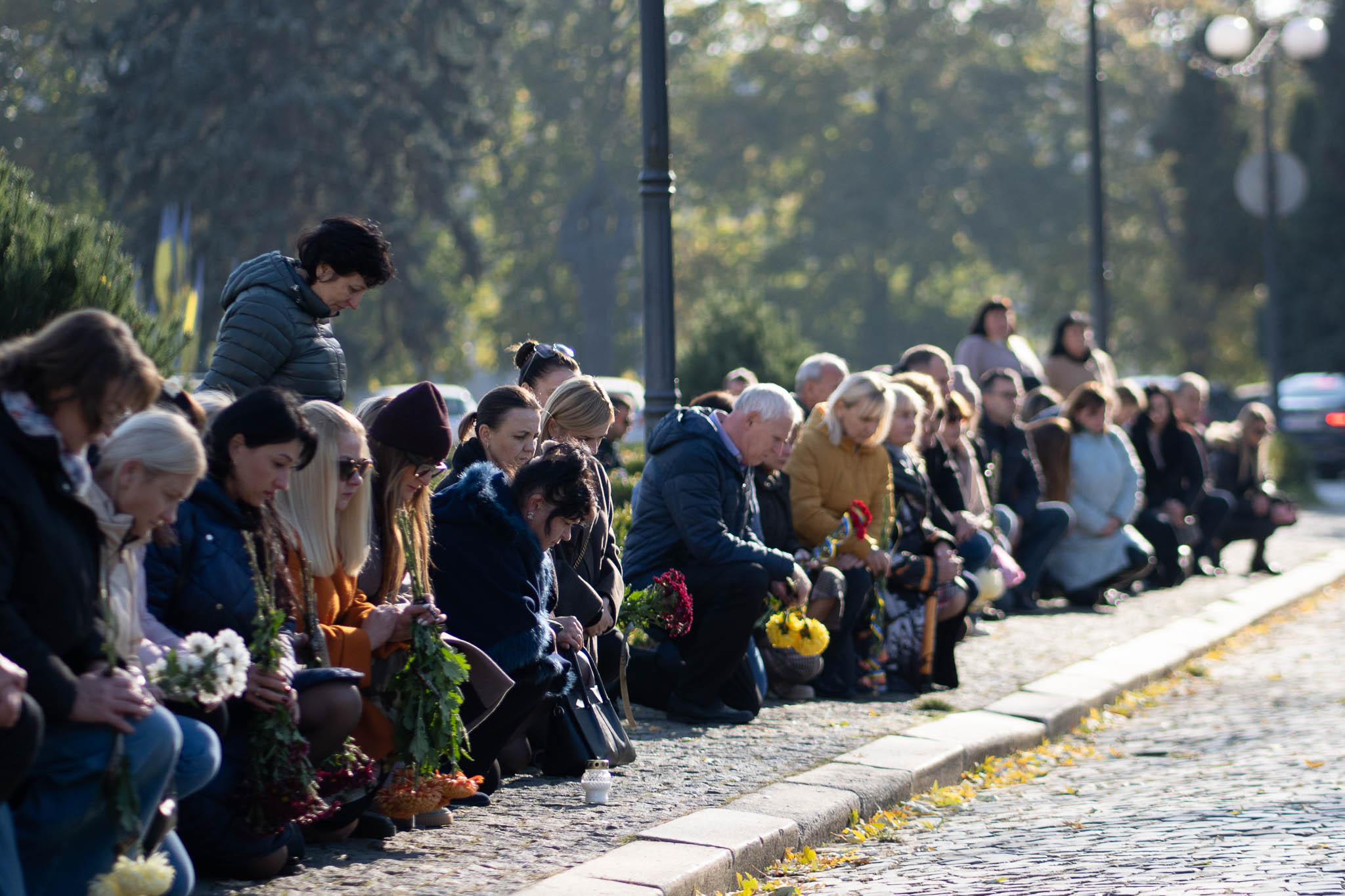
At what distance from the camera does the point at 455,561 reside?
6.05 m

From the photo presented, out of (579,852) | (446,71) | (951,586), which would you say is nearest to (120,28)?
(446,71)

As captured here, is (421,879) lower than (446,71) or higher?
lower

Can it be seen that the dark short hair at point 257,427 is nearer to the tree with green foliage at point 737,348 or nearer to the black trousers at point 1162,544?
the black trousers at point 1162,544

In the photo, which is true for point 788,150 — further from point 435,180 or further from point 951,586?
point 951,586

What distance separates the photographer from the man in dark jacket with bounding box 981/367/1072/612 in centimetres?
1223

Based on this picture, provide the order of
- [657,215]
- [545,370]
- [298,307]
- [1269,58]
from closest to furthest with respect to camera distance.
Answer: [298,307] → [545,370] → [657,215] → [1269,58]

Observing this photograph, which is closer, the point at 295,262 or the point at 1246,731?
the point at 295,262

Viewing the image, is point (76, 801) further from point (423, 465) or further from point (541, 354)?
point (541, 354)

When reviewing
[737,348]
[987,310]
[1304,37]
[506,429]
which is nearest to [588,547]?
[506,429]

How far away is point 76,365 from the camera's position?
3.85m

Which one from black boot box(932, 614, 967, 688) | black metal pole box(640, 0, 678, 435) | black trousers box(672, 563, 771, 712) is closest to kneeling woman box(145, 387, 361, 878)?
black trousers box(672, 563, 771, 712)

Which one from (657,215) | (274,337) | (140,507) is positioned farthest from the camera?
(657,215)

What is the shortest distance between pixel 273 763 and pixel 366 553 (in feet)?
2.76

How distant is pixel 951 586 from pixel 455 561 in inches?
154
